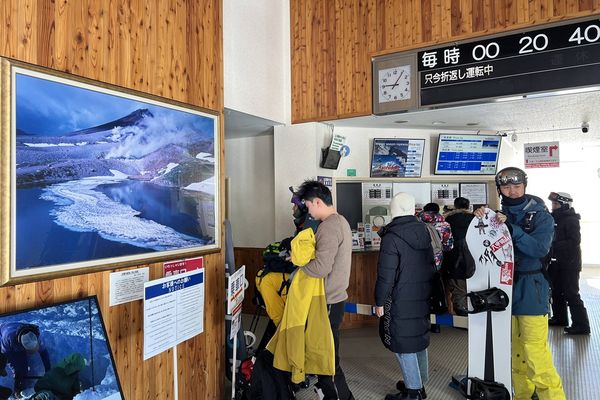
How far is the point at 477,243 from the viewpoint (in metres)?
2.98

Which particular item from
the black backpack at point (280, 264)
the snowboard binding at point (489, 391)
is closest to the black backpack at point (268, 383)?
the black backpack at point (280, 264)

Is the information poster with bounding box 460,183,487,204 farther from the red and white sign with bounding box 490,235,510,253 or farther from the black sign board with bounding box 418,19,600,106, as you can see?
the red and white sign with bounding box 490,235,510,253

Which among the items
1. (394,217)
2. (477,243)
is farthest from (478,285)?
(394,217)

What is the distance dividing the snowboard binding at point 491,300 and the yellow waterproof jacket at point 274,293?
4.48ft

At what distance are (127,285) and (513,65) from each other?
3.58 metres

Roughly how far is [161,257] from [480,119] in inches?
154

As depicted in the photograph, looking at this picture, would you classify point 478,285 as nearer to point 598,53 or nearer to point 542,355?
point 542,355

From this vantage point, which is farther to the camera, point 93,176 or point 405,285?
point 405,285

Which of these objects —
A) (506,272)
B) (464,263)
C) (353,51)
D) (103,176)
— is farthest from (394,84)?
(103,176)

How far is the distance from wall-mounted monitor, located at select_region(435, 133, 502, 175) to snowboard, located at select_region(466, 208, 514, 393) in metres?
2.49

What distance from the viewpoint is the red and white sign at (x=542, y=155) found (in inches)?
250

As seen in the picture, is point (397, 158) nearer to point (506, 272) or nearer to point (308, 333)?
point (506, 272)

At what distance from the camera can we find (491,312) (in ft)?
9.43

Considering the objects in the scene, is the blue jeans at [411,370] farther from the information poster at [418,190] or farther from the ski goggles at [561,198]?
the ski goggles at [561,198]
